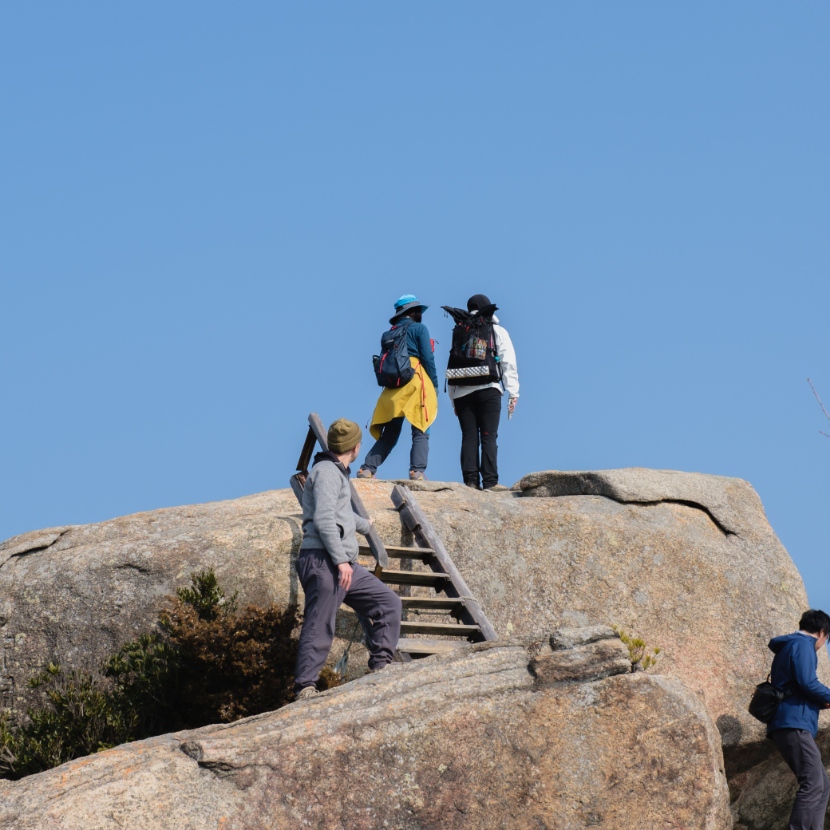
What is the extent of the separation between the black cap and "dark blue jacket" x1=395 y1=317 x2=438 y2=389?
95 centimetres

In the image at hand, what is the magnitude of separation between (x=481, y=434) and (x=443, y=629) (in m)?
5.56

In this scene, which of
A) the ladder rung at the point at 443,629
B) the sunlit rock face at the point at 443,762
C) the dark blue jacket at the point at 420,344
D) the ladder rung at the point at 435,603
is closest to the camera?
the sunlit rock face at the point at 443,762

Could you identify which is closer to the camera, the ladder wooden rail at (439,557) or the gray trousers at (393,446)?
the ladder wooden rail at (439,557)

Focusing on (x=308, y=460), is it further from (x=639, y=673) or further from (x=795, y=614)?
(x=795, y=614)

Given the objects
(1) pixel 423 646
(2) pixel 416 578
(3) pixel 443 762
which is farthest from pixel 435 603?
(3) pixel 443 762

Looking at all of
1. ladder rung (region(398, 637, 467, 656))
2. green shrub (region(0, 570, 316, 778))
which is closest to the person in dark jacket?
ladder rung (region(398, 637, 467, 656))

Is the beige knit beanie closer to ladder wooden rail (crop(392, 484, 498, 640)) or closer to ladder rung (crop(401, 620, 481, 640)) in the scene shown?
ladder rung (crop(401, 620, 481, 640))

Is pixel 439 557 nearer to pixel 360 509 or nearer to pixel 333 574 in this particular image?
pixel 360 509

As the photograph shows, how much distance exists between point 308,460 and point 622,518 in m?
4.11

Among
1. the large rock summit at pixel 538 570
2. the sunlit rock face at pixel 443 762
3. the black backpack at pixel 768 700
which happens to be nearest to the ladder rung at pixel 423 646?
the large rock summit at pixel 538 570

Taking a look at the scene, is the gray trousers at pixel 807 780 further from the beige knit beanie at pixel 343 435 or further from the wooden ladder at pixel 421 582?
the beige knit beanie at pixel 343 435

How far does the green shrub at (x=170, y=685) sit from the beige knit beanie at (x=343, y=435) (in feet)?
7.16

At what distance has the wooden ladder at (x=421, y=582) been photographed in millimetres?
11750

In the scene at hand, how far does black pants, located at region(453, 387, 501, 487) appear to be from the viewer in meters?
16.9
